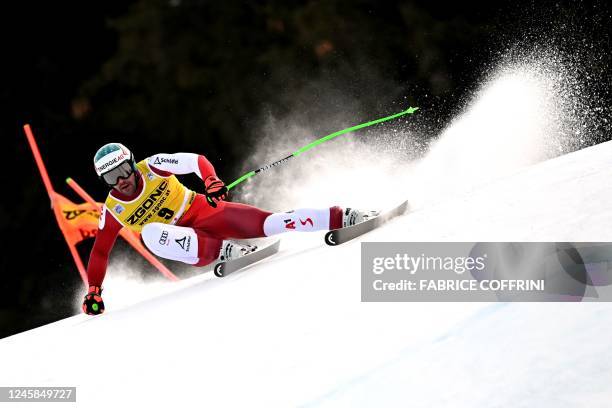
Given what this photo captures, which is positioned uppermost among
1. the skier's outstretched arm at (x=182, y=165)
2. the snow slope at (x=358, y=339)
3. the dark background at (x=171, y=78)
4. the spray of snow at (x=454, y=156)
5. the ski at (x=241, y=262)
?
the dark background at (x=171, y=78)

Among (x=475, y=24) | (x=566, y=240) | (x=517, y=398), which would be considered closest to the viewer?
(x=517, y=398)

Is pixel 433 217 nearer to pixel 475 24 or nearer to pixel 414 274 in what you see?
pixel 414 274

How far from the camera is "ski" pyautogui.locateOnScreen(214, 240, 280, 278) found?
394 centimetres

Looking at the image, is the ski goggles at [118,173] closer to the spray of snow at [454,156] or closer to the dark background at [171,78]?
the spray of snow at [454,156]

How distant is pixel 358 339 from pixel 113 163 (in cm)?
193

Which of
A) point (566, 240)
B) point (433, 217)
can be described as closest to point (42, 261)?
point (433, 217)

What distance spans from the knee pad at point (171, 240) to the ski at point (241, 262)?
0.13 m

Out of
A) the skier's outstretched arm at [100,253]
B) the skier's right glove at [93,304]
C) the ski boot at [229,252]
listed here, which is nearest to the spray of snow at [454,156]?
the ski boot at [229,252]

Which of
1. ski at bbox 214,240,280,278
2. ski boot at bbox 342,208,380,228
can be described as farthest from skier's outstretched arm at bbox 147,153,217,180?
ski boot at bbox 342,208,380,228

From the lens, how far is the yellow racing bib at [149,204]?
13.1 feet

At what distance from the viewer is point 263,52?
13227 millimetres

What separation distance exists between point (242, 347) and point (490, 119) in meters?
3.39

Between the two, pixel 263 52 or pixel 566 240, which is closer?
pixel 566 240

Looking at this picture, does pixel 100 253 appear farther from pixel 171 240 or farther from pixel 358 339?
pixel 358 339
